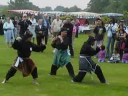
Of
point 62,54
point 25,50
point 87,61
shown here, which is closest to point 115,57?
point 62,54

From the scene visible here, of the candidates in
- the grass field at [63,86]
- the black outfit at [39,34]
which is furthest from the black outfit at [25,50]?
the black outfit at [39,34]

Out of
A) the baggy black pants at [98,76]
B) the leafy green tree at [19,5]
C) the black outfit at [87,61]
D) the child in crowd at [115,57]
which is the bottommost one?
the leafy green tree at [19,5]

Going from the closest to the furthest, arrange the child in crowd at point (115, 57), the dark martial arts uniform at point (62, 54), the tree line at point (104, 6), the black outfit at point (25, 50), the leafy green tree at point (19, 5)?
the black outfit at point (25, 50) → the dark martial arts uniform at point (62, 54) → the child in crowd at point (115, 57) → the tree line at point (104, 6) → the leafy green tree at point (19, 5)

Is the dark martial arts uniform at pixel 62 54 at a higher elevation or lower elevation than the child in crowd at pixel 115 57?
higher

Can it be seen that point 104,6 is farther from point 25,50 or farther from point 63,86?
point 25,50

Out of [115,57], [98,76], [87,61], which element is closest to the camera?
[87,61]

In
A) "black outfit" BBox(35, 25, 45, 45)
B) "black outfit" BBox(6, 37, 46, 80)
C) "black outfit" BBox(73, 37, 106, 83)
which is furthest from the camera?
"black outfit" BBox(35, 25, 45, 45)

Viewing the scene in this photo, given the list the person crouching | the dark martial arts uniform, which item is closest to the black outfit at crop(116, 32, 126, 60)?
the dark martial arts uniform

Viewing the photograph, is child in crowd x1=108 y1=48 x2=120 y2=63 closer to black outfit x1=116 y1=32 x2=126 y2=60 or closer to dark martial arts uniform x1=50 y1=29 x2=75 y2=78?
black outfit x1=116 y1=32 x2=126 y2=60

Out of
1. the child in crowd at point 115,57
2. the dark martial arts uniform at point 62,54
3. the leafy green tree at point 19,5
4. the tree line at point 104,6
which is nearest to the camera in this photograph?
the dark martial arts uniform at point 62,54

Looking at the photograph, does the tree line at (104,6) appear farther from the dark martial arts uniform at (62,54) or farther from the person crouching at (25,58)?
the person crouching at (25,58)

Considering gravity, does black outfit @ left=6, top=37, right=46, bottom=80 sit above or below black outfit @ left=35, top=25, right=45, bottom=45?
above

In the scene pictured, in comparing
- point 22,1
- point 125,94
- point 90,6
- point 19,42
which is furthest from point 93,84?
point 22,1

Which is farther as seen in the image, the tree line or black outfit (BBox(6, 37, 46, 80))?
the tree line
